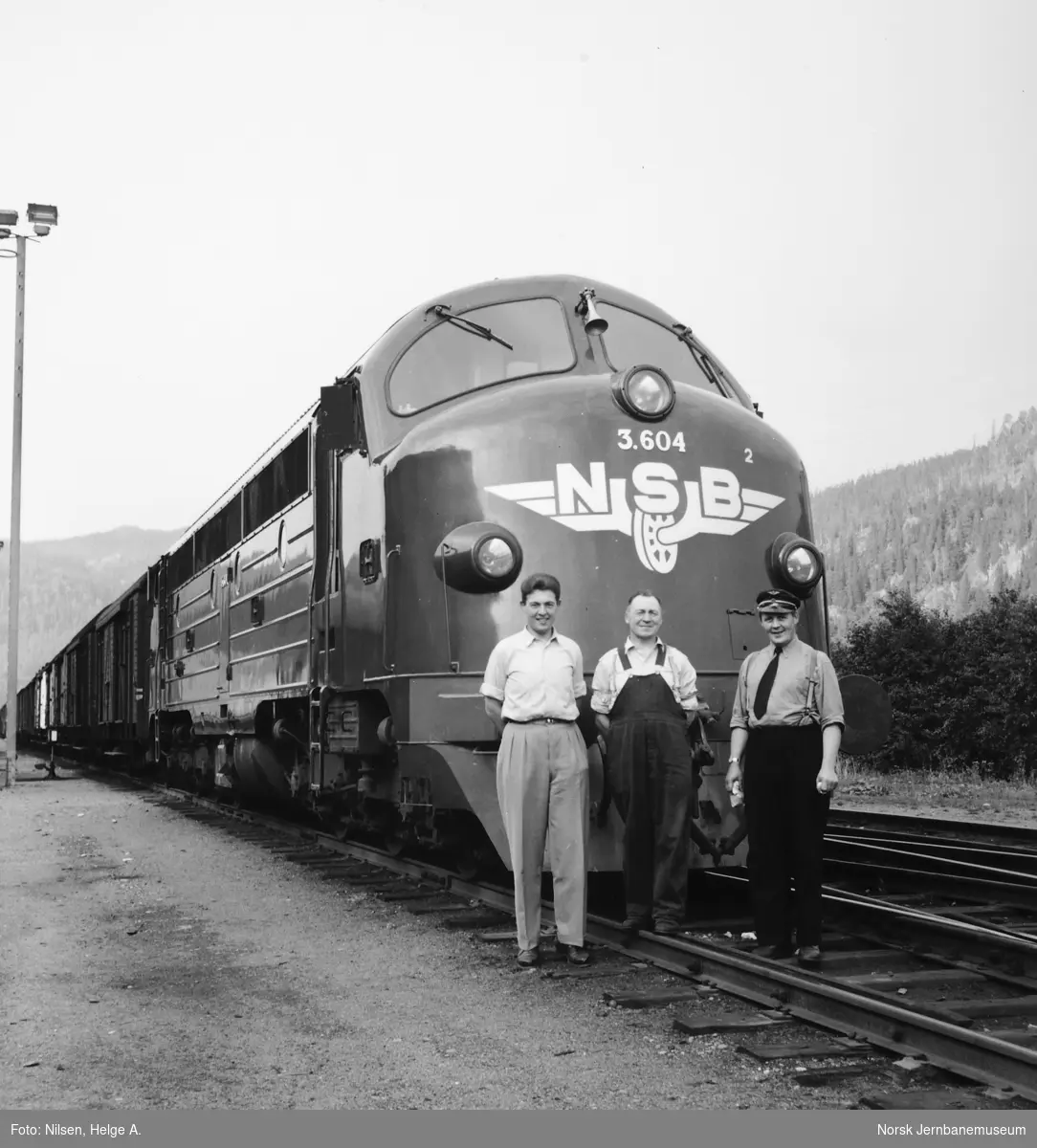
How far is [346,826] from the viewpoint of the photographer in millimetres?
10742

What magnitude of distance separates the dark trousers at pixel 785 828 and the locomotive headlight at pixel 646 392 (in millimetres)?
2062

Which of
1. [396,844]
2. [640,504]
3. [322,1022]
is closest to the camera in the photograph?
[322,1022]

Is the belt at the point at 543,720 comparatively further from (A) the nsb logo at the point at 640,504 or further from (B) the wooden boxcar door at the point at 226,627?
(B) the wooden boxcar door at the point at 226,627

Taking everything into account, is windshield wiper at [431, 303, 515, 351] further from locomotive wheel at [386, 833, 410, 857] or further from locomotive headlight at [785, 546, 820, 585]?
locomotive wheel at [386, 833, 410, 857]

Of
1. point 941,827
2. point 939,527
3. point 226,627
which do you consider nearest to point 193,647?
point 226,627

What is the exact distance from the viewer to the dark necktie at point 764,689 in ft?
19.3

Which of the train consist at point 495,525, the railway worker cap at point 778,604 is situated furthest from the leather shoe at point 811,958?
the railway worker cap at point 778,604

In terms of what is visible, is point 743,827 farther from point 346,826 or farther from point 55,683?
point 55,683

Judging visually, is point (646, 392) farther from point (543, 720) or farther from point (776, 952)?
point (776, 952)

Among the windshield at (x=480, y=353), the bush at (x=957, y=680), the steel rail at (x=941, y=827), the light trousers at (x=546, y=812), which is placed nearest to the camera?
the light trousers at (x=546, y=812)

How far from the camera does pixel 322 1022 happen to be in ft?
16.7

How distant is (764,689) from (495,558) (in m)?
1.66

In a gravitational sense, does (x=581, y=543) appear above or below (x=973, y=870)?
above

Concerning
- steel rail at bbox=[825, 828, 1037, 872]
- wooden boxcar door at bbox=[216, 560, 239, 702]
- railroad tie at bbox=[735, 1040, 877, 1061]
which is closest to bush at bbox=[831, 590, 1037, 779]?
steel rail at bbox=[825, 828, 1037, 872]
